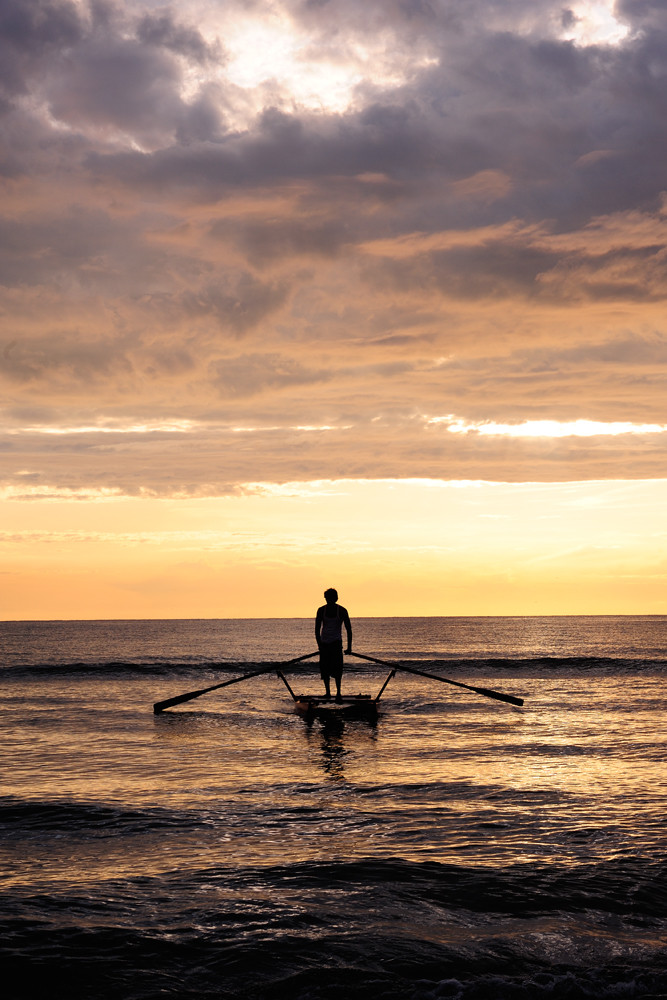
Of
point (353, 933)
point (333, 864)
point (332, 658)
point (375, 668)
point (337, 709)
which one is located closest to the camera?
point (353, 933)

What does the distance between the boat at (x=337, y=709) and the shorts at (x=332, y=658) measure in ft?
2.21

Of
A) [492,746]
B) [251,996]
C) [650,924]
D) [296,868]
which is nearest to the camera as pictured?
[251,996]

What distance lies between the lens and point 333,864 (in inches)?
322

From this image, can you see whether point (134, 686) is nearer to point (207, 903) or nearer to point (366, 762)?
point (366, 762)

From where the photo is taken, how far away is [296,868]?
318 inches

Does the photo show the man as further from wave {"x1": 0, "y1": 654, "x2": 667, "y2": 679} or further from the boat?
wave {"x1": 0, "y1": 654, "x2": 667, "y2": 679}

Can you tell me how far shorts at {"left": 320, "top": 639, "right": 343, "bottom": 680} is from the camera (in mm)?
20109

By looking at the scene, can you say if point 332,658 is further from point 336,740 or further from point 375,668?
point 375,668

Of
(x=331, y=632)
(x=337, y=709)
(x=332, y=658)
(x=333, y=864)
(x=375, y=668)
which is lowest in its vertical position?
(x=375, y=668)

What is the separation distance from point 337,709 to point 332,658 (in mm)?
1291

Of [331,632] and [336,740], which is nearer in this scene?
[336,740]

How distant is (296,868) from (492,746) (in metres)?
9.17

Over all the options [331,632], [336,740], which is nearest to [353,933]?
[336,740]

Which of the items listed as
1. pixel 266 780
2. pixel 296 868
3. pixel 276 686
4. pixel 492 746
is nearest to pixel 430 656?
pixel 276 686
